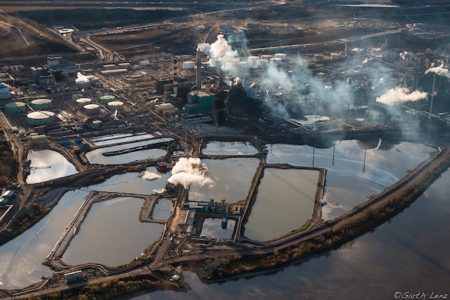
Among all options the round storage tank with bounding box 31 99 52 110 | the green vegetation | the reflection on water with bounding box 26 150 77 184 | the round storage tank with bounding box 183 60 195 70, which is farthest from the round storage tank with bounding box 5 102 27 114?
the round storage tank with bounding box 183 60 195 70

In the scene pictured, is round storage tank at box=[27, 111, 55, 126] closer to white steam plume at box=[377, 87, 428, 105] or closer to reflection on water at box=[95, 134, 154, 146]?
reflection on water at box=[95, 134, 154, 146]

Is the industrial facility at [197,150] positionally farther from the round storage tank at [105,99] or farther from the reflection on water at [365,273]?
the reflection on water at [365,273]

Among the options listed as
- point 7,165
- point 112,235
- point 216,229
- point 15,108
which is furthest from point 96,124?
point 216,229

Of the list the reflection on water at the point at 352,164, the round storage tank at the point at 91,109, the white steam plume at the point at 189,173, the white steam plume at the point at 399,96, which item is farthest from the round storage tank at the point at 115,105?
the white steam plume at the point at 399,96

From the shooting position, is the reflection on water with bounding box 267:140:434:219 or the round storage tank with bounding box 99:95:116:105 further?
the round storage tank with bounding box 99:95:116:105

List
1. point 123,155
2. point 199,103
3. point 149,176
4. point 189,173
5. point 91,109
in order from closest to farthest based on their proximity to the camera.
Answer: point 189,173, point 149,176, point 123,155, point 91,109, point 199,103

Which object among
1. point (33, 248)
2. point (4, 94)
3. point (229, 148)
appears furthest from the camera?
point (4, 94)

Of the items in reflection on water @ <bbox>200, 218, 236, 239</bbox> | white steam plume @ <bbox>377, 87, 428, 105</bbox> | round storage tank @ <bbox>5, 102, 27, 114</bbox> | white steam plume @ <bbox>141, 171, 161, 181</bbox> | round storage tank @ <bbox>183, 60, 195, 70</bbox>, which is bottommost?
reflection on water @ <bbox>200, 218, 236, 239</bbox>

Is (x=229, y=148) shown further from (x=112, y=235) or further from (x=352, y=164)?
(x=112, y=235)
